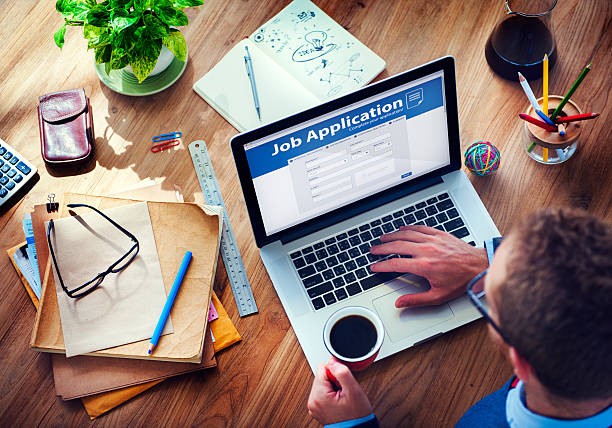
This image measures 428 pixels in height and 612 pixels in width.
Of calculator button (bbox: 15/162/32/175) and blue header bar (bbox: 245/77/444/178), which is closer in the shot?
blue header bar (bbox: 245/77/444/178)

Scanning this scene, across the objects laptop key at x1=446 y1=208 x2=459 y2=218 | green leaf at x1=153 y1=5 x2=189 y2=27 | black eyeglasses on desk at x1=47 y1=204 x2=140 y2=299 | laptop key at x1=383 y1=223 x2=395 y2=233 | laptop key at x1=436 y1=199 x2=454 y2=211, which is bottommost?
laptop key at x1=446 y1=208 x2=459 y2=218

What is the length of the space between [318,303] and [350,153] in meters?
0.28

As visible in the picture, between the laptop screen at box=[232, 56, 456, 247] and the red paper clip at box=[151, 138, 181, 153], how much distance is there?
31 centimetres

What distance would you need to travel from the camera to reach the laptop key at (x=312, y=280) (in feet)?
3.88

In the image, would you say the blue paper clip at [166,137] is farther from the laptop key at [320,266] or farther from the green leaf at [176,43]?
the laptop key at [320,266]

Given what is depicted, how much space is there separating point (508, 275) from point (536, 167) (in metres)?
0.59

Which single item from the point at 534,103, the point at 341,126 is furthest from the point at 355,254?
the point at 534,103

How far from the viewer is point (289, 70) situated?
1377mm

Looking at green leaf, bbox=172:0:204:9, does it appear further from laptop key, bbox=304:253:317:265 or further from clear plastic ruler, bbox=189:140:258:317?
laptop key, bbox=304:253:317:265

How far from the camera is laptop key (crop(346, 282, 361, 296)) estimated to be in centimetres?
117

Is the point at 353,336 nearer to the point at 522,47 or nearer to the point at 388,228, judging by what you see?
the point at 388,228

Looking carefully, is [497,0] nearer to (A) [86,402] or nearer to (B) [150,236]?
(B) [150,236]

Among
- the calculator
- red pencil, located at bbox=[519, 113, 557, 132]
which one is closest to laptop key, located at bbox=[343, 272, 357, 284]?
red pencil, located at bbox=[519, 113, 557, 132]

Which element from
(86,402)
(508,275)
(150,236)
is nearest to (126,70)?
(150,236)
